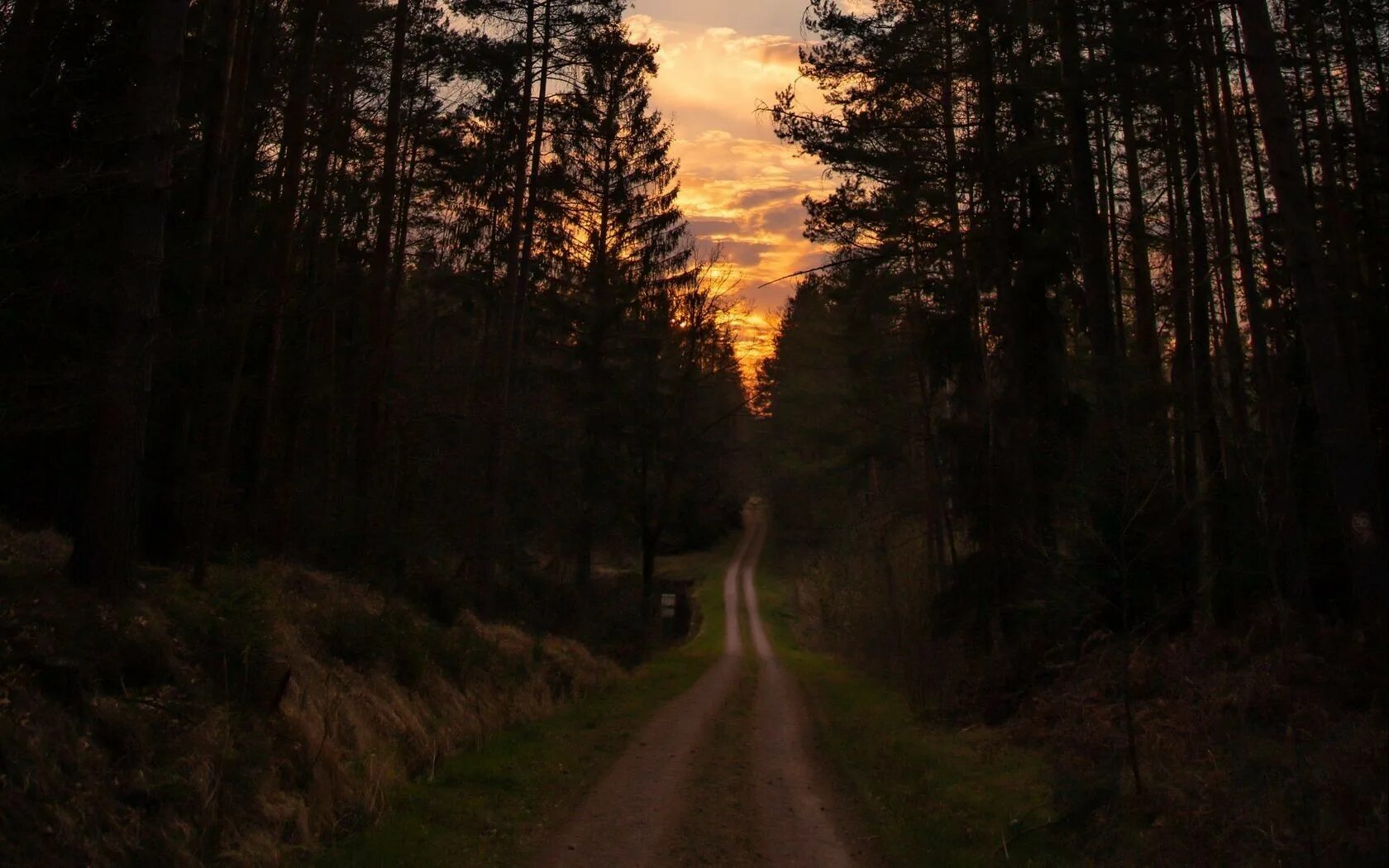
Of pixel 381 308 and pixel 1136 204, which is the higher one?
pixel 1136 204

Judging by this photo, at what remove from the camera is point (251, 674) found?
343 inches

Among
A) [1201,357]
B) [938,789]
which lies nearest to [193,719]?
[938,789]

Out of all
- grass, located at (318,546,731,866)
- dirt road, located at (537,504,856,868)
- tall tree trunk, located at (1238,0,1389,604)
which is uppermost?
tall tree trunk, located at (1238,0,1389,604)

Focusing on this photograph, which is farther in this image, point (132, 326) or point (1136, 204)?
point (1136, 204)

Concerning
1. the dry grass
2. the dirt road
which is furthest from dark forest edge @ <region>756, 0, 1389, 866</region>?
the dry grass

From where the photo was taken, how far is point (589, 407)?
97.4 feet

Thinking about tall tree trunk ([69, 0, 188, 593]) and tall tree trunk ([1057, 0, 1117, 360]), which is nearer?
tall tree trunk ([69, 0, 188, 593])

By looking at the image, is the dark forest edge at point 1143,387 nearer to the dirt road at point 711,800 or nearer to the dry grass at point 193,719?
the dirt road at point 711,800

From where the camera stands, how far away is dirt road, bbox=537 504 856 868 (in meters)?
8.41

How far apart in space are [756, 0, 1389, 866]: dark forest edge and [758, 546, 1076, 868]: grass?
45 cm

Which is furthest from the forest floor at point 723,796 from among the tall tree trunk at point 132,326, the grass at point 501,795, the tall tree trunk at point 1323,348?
the tall tree trunk at point 1323,348

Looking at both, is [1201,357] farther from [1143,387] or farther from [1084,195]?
[1084,195]

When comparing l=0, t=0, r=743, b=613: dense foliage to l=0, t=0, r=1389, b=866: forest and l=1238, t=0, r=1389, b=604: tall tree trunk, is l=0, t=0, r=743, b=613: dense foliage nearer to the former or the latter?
l=0, t=0, r=1389, b=866: forest

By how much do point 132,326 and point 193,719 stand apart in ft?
11.3
